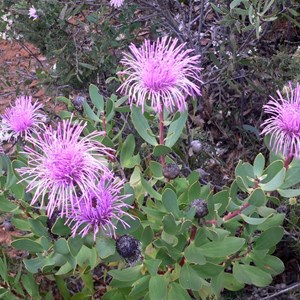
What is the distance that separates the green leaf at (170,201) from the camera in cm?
144

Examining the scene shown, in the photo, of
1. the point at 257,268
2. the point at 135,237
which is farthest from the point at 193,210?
the point at 257,268

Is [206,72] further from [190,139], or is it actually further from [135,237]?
[135,237]

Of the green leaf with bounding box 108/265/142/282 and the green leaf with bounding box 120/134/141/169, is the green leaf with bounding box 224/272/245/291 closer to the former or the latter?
the green leaf with bounding box 108/265/142/282

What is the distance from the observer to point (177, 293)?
5.54 feet

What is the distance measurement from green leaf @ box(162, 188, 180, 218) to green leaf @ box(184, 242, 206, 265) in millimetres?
124

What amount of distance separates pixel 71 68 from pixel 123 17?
1.23 ft

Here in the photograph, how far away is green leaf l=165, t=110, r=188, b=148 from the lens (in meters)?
1.63

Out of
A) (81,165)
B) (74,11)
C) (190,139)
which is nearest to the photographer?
(81,165)

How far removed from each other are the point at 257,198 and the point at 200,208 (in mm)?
159

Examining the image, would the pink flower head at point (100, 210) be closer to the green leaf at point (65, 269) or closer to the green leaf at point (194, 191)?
the green leaf at point (194, 191)

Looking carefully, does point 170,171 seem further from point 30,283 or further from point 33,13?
point 33,13

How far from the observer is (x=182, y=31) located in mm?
2818

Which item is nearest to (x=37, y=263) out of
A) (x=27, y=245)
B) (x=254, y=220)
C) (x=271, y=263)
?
(x=27, y=245)


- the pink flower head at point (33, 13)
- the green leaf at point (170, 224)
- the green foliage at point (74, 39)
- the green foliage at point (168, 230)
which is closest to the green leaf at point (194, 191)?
the green foliage at point (168, 230)
